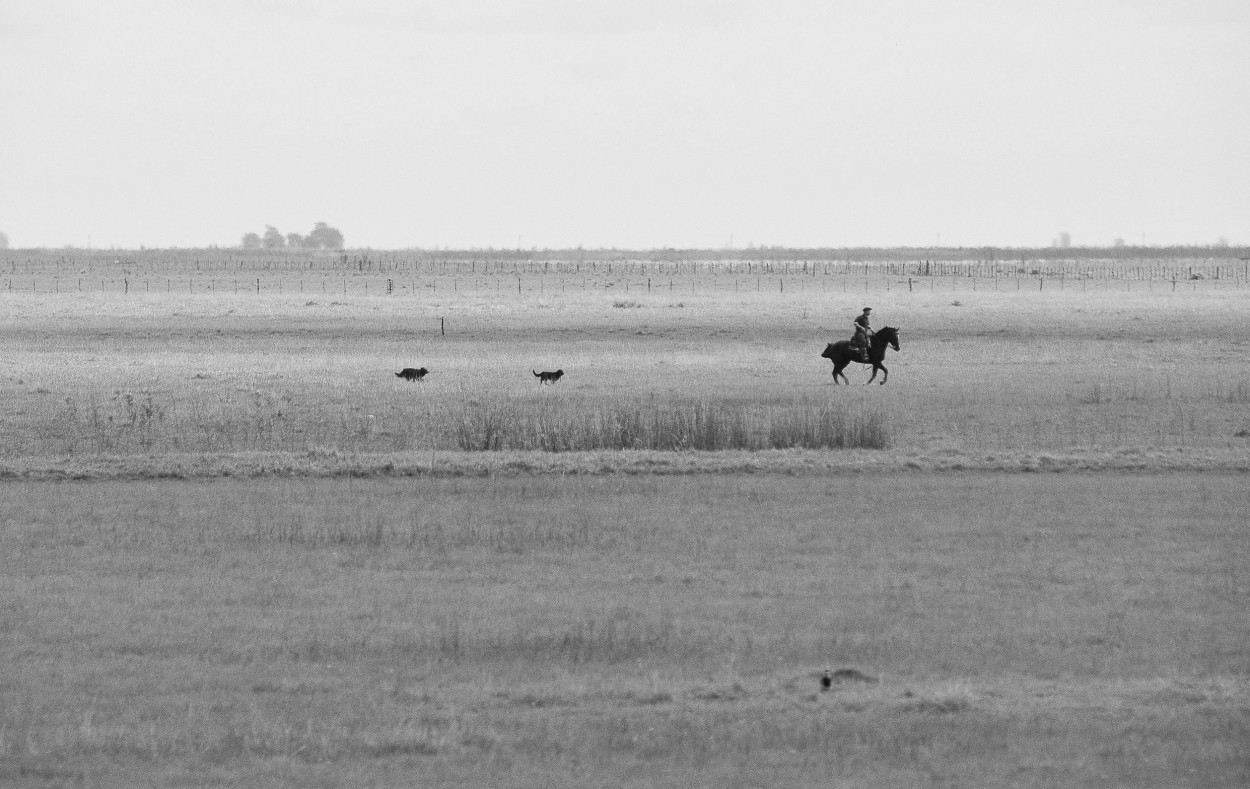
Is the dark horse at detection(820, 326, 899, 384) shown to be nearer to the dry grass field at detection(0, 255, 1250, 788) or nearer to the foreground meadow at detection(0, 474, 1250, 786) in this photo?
the dry grass field at detection(0, 255, 1250, 788)

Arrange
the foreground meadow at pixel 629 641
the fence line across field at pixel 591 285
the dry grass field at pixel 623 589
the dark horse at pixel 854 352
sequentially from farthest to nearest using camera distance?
the fence line across field at pixel 591 285 → the dark horse at pixel 854 352 → the dry grass field at pixel 623 589 → the foreground meadow at pixel 629 641

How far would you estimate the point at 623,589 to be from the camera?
13.3 m

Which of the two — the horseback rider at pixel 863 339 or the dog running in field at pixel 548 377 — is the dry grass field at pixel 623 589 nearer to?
the dog running in field at pixel 548 377

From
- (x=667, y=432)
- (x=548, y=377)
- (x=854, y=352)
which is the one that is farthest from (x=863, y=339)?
(x=667, y=432)

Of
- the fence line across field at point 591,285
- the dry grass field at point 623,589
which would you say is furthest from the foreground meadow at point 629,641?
the fence line across field at point 591,285

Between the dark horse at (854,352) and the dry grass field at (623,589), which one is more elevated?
the dark horse at (854,352)

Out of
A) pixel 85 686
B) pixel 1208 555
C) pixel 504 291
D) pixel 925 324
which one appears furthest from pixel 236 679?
pixel 504 291

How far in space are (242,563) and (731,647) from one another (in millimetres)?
5674

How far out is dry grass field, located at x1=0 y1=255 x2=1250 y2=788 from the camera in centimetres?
909

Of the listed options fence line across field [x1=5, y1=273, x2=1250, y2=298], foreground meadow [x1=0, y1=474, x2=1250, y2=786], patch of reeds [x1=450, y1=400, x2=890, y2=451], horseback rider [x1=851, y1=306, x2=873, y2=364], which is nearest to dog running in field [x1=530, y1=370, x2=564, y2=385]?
horseback rider [x1=851, y1=306, x2=873, y2=364]

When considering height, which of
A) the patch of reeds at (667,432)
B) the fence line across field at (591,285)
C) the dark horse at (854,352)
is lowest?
the fence line across field at (591,285)

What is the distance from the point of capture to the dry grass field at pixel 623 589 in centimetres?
909

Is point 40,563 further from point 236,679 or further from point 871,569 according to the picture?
point 871,569

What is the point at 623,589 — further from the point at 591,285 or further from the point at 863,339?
the point at 591,285
